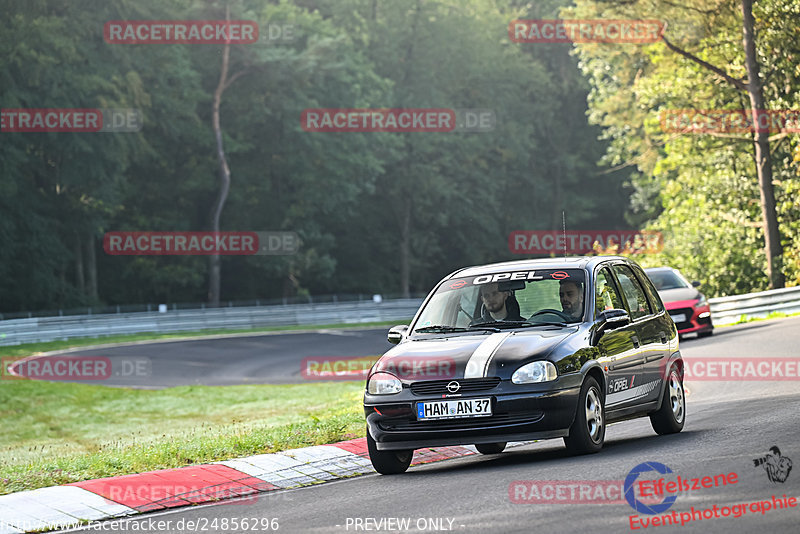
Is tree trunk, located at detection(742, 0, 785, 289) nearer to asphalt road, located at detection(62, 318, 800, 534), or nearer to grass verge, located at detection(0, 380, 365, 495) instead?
grass verge, located at detection(0, 380, 365, 495)

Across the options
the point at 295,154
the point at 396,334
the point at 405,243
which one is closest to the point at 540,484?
the point at 396,334

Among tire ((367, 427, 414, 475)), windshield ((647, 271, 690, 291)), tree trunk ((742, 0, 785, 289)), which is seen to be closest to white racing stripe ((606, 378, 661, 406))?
tire ((367, 427, 414, 475))

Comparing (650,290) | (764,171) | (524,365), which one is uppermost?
(764,171)

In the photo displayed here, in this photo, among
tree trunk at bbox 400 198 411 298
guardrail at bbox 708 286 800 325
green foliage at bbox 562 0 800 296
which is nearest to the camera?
guardrail at bbox 708 286 800 325

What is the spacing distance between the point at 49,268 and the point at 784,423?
161ft

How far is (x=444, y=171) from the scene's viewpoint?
79.8m

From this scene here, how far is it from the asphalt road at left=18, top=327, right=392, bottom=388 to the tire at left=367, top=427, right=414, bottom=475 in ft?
60.0

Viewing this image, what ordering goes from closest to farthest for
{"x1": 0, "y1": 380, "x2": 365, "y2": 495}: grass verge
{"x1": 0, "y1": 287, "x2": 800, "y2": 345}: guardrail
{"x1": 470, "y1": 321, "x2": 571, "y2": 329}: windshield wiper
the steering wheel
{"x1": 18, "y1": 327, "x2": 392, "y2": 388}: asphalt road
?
{"x1": 470, "y1": 321, "x2": 571, "y2": 329}: windshield wiper < the steering wheel < {"x1": 0, "y1": 380, "x2": 365, "y2": 495}: grass verge < {"x1": 18, "y1": 327, "x2": 392, "y2": 388}: asphalt road < {"x1": 0, "y1": 287, "x2": 800, "y2": 345}: guardrail

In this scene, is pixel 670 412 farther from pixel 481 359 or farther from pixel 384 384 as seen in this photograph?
pixel 384 384

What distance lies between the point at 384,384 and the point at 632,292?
3.07 metres

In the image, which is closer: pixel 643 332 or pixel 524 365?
pixel 524 365

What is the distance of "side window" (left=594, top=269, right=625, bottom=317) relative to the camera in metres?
10.4

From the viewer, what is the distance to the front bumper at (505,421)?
29.9 ft

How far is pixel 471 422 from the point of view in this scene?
9.19 m
